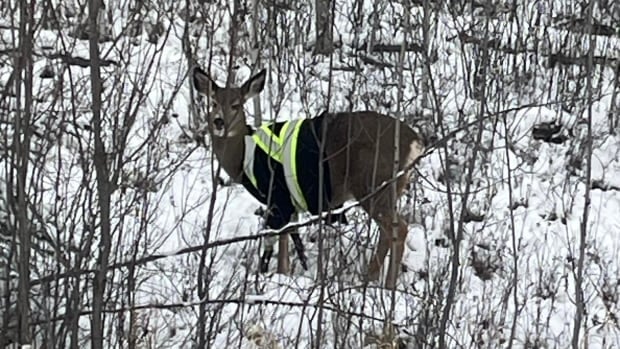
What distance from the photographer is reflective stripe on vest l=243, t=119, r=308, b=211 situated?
6258mm

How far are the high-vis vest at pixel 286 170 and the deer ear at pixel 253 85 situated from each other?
215mm

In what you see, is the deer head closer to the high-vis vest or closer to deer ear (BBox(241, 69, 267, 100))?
deer ear (BBox(241, 69, 267, 100))

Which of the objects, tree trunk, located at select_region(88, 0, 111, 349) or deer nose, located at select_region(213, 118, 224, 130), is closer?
tree trunk, located at select_region(88, 0, 111, 349)

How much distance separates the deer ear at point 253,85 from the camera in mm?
6103

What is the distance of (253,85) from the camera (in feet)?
21.6

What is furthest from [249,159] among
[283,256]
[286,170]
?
[283,256]

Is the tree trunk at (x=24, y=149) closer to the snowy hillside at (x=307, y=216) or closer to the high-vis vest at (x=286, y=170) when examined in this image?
the snowy hillside at (x=307, y=216)

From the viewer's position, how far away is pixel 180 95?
9539mm

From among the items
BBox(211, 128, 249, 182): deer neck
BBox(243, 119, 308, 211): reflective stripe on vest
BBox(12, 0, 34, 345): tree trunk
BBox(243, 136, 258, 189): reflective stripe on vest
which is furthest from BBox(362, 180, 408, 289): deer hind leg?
BBox(12, 0, 34, 345): tree trunk

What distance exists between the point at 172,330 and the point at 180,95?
489cm

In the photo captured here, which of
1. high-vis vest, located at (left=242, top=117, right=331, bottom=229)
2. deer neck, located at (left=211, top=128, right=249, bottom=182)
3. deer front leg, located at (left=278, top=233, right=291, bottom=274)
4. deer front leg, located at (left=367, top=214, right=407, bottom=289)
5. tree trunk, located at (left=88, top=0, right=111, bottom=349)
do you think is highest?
deer neck, located at (left=211, top=128, right=249, bottom=182)

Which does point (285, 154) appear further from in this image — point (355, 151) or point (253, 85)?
point (253, 85)

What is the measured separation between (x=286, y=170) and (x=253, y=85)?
0.58 meters

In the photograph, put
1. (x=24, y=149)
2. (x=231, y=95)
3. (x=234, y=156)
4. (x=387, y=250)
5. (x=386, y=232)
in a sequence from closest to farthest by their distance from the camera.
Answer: (x=24, y=149)
(x=386, y=232)
(x=231, y=95)
(x=387, y=250)
(x=234, y=156)
